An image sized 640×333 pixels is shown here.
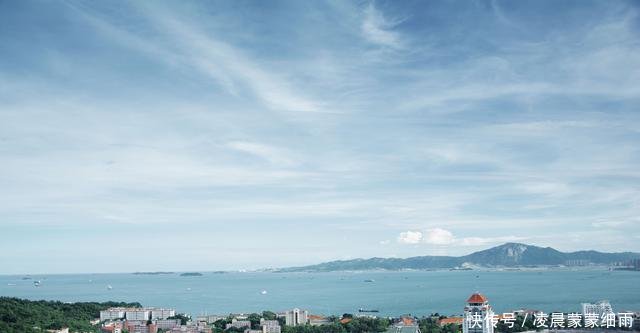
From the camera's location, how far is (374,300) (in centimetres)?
4659

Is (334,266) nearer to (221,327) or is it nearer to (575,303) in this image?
(575,303)

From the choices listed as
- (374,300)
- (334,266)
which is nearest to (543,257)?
(334,266)

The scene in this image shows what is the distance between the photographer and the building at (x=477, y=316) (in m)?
16.5

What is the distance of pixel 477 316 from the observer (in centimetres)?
1655

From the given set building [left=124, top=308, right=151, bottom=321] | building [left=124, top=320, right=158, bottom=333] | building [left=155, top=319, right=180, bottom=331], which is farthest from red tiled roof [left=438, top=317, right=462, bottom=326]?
building [left=124, top=308, right=151, bottom=321]

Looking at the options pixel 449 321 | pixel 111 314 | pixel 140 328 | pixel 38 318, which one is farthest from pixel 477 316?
pixel 111 314

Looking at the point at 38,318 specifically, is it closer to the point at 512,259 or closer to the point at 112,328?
the point at 112,328

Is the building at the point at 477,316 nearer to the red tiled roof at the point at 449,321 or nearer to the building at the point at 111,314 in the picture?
the red tiled roof at the point at 449,321

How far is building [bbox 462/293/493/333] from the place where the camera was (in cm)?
1648

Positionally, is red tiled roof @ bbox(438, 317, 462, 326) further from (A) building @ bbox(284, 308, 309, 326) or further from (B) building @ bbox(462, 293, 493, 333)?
(B) building @ bbox(462, 293, 493, 333)

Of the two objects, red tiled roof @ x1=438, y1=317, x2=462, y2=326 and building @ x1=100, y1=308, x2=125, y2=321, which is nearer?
red tiled roof @ x1=438, y1=317, x2=462, y2=326

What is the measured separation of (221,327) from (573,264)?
101 meters

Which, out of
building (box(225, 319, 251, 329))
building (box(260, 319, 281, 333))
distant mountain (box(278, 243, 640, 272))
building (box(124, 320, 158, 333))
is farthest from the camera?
distant mountain (box(278, 243, 640, 272))

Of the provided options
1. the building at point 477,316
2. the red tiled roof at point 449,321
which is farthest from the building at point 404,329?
the building at point 477,316
